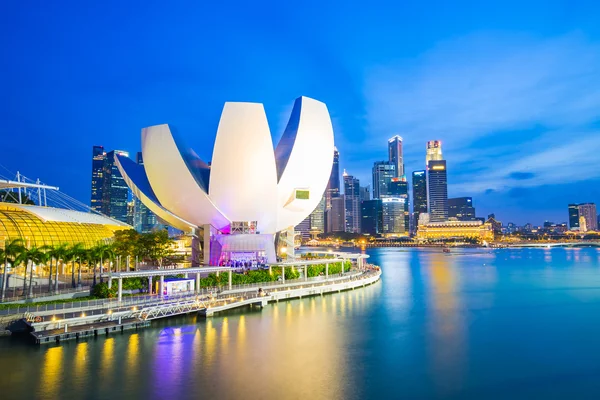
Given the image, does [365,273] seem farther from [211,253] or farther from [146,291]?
[146,291]

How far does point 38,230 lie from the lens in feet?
102

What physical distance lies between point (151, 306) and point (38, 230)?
13.3 meters

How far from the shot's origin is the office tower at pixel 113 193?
618 feet

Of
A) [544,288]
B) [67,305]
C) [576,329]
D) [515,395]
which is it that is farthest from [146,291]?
[544,288]

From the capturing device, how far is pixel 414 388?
15.1m

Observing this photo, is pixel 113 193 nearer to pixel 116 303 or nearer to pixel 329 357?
pixel 116 303

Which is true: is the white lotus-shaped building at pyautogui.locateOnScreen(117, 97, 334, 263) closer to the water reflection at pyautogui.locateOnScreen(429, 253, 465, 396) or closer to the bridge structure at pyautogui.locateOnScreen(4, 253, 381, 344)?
the bridge structure at pyautogui.locateOnScreen(4, 253, 381, 344)

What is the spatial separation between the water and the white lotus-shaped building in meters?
10.1

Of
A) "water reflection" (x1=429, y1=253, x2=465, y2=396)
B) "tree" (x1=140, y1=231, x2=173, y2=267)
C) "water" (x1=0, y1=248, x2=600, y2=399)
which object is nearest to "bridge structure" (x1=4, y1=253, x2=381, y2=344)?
"water" (x1=0, y1=248, x2=600, y2=399)

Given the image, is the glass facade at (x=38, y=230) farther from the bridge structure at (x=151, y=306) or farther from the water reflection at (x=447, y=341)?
the water reflection at (x=447, y=341)

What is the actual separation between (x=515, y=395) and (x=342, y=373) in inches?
225

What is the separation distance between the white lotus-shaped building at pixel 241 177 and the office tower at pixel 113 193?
16228 centimetres

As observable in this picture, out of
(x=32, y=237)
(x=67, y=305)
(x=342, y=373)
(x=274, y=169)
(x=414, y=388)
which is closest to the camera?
(x=414, y=388)

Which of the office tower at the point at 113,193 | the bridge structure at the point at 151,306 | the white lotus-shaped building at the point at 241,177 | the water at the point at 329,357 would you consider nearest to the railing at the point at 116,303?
the bridge structure at the point at 151,306
